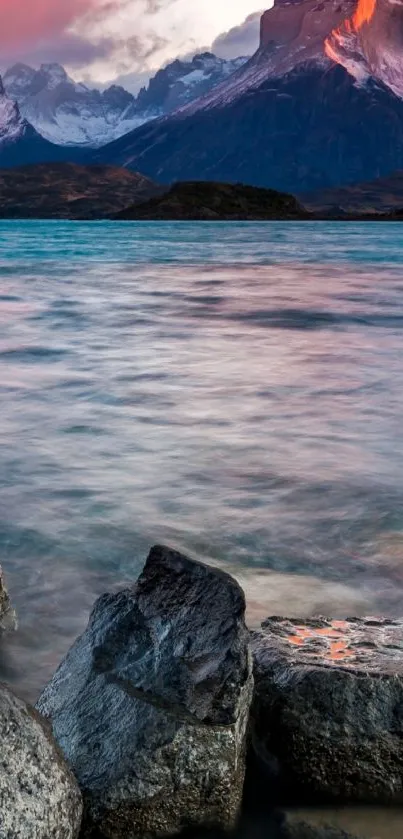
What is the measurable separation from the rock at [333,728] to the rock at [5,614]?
1912 mm

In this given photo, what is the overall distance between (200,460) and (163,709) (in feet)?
22.1

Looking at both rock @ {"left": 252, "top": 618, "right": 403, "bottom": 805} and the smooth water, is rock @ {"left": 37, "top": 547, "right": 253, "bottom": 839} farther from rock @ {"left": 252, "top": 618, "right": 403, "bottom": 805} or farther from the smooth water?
the smooth water

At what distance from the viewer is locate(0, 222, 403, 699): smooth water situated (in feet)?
21.5

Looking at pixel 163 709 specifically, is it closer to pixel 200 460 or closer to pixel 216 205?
pixel 200 460

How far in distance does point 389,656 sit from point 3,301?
29025 mm

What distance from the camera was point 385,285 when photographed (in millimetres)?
37750

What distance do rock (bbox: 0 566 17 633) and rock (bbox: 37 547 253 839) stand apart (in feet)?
4.43

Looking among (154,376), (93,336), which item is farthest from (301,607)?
(93,336)

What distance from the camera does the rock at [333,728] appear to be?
3.90m

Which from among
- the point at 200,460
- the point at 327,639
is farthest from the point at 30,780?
the point at 200,460

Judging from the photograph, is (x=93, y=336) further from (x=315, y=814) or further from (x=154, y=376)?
(x=315, y=814)

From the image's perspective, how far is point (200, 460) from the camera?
1030cm

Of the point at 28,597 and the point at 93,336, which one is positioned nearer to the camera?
the point at 28,597

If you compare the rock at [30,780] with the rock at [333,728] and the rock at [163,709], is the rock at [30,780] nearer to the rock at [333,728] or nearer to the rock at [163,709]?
the rock at [163,709]
